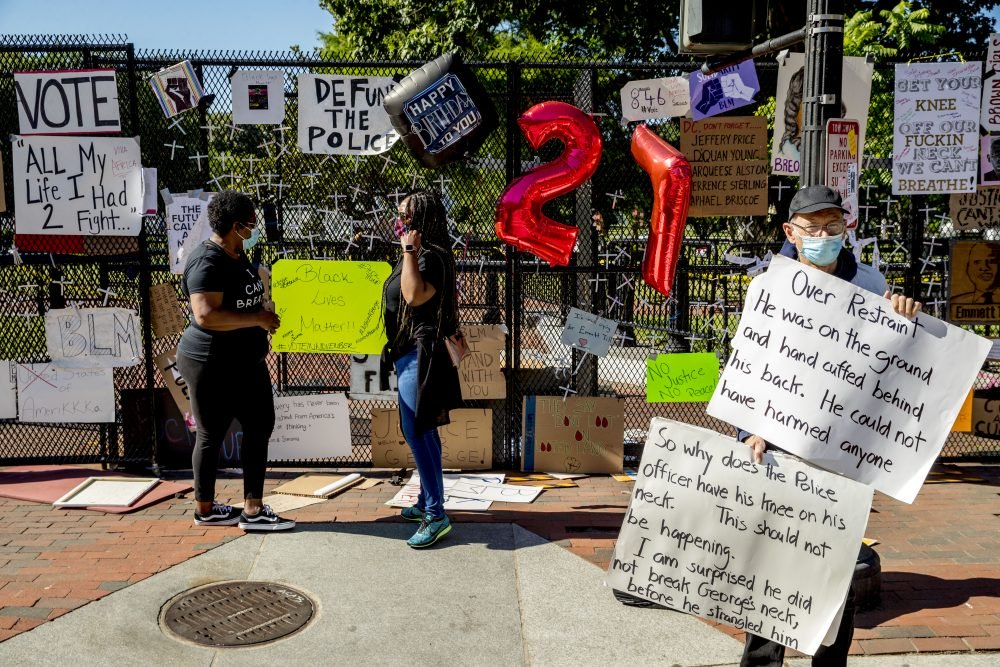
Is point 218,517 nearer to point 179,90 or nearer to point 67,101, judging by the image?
point 179,90

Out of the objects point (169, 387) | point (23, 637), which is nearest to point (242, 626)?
point (23, 637)

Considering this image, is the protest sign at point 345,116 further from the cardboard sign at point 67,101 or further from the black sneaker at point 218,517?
the black sneaker at point 218,517

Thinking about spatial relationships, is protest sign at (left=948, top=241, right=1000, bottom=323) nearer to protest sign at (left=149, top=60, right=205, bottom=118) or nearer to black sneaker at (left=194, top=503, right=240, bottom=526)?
black sneaker at (left=194, top=503, right=240, bottom=526)

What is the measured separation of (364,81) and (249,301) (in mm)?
2012

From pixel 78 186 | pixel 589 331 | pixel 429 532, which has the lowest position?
pixel 429 532

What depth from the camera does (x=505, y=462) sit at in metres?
6.74

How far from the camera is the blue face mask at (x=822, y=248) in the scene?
3.53m

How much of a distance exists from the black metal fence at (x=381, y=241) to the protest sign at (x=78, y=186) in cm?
17

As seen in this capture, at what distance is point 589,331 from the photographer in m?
6.45

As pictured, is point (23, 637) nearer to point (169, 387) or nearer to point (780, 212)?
point (169, 387)

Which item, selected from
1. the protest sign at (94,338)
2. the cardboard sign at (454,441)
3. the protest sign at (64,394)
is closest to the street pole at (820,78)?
the cardboard sign at (454,441)

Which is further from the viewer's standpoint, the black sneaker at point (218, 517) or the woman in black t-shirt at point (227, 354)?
the black sneaker at point (218, 517)

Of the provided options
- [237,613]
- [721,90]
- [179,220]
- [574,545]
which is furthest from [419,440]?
[721,90]

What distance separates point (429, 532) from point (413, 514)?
46 centimetres
